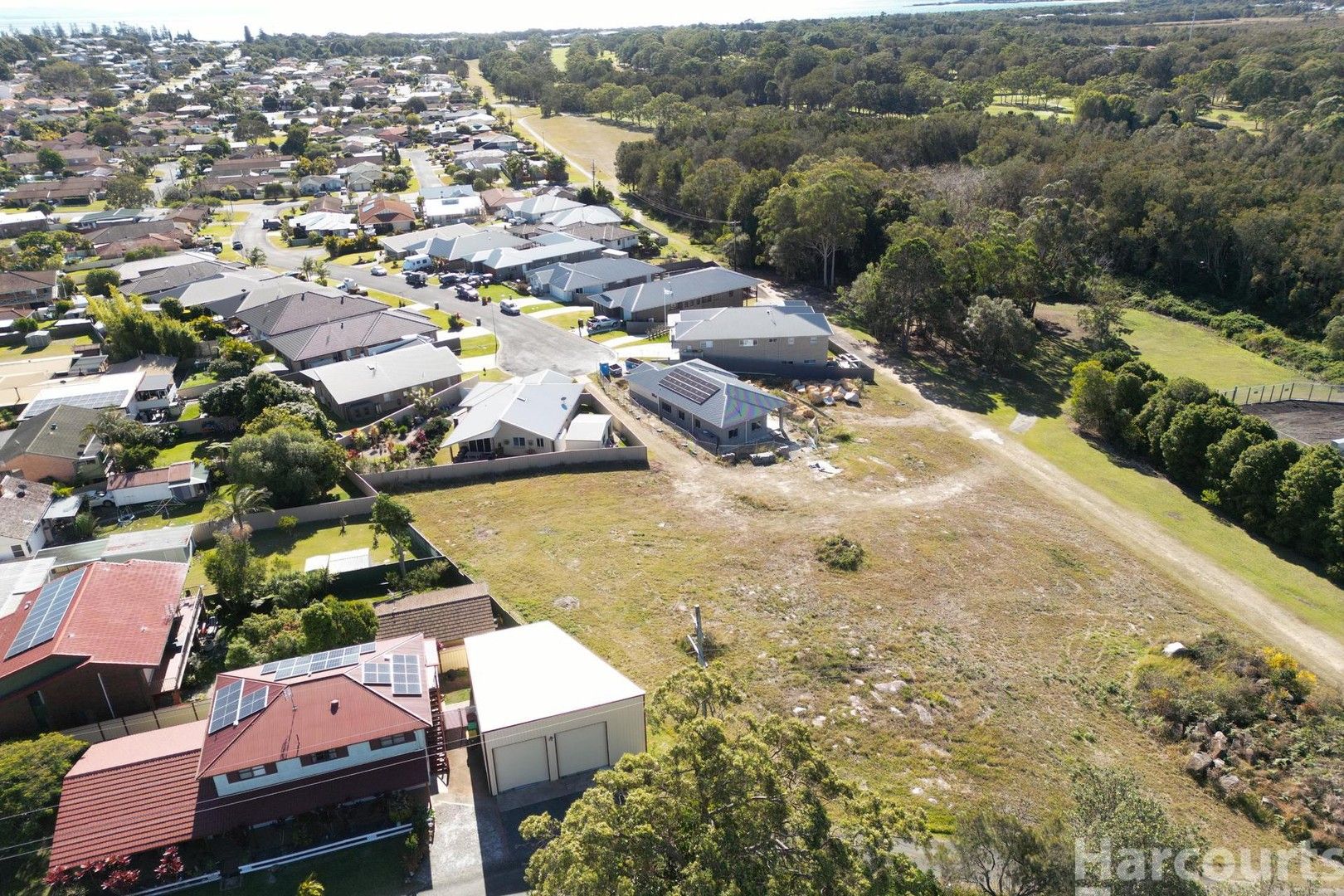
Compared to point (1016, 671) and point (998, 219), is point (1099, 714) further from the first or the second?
point (998, 219)

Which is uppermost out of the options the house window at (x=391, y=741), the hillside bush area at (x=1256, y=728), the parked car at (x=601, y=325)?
the house window at (x=391, y=741)

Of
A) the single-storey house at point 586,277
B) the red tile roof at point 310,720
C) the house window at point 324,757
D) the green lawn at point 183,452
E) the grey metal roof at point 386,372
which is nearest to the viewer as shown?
the red tile roof at point 310,720

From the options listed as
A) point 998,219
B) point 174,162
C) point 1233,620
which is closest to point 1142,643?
point 1233,620

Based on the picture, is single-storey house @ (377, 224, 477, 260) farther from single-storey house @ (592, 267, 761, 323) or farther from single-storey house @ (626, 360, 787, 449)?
single-storey house @ (626, 360, 787, 449)

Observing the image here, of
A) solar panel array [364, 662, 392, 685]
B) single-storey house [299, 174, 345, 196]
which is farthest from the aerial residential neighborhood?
single-storey house [299, 174, 345, 196]

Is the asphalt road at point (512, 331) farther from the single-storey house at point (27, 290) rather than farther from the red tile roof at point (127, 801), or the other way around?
the red tile roof at point (127, 801)

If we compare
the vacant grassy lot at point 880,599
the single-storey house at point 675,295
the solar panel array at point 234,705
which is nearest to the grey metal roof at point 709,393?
the vacant grassy lot at point 880,599
